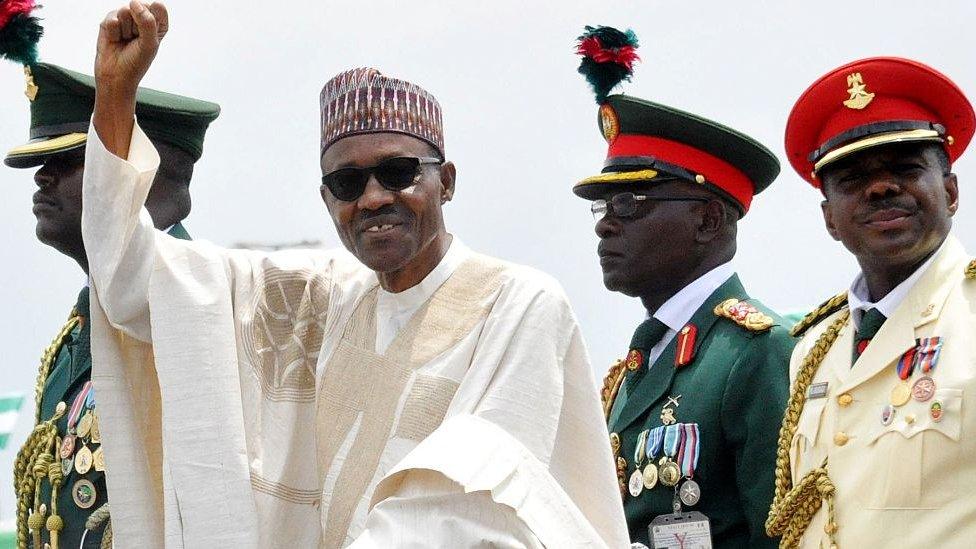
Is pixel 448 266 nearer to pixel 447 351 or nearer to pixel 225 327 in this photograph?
pixel 447 351

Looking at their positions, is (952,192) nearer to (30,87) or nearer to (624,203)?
(624,203)

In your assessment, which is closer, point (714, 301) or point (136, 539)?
point (136, 539)

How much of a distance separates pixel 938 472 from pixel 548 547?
91.2 inches

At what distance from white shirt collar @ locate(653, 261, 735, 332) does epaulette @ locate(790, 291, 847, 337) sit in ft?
2.25

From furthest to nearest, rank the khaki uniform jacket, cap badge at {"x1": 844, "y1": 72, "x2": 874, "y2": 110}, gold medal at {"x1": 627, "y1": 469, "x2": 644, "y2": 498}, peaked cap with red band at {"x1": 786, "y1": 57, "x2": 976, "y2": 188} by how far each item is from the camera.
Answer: gold medal at {"x1": 627, "y1": 469, "x2": 644, "y2": 498} < cap badge at {"x1": 844, "y1": 72, "x2": 874, "y2": 110} < peaked cap with red band at {"x1": 786, "y1": 57, "x2": 976, "y2": 188} < the khaki uniform jacket

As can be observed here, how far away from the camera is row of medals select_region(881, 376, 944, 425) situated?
496cm

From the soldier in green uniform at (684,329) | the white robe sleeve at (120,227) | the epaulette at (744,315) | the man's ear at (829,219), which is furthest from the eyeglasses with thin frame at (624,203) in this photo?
the white robe sleeve at (120,227)

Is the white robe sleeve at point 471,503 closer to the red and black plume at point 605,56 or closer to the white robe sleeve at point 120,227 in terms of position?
the white robe sleeve at point 120,227

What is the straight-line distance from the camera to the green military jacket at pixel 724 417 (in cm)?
598

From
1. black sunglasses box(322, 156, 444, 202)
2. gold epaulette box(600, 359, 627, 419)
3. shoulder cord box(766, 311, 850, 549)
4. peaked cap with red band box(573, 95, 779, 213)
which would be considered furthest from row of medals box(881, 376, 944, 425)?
peaked cap with red band box(573, 95, 779, 213)

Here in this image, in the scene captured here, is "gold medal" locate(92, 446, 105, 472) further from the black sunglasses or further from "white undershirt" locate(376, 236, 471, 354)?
the black sunglasses

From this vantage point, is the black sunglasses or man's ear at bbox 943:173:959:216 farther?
man's ear at bbox 943:173:959:216

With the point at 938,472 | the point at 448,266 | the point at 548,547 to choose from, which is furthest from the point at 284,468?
the point at 548,547

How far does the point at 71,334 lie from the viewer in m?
6.92
